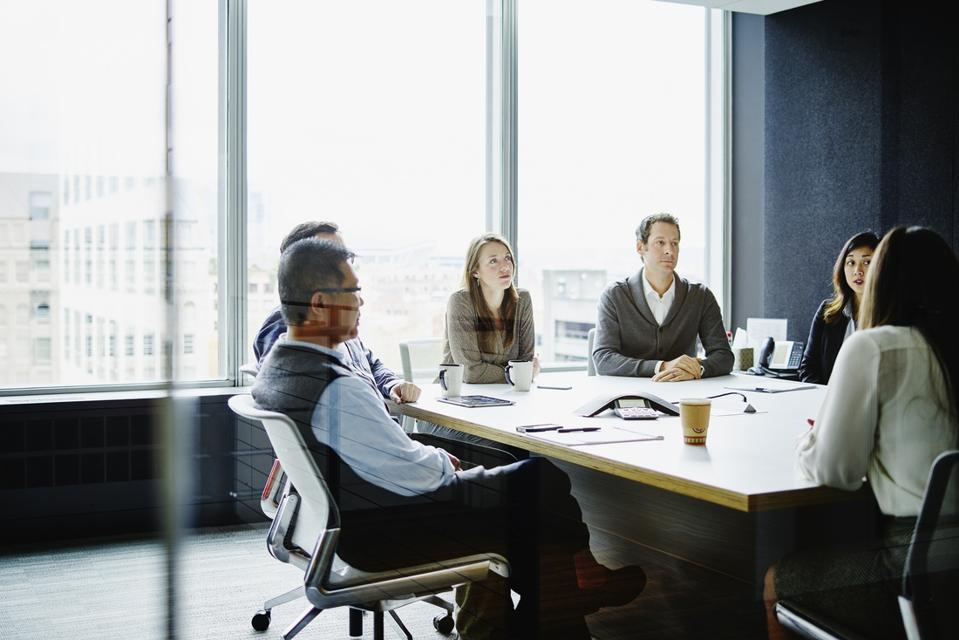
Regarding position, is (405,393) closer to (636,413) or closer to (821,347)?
(636,413)

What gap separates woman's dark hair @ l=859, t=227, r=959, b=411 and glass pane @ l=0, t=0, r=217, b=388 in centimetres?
126

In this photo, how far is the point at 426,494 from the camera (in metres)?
1.90

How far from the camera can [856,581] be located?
1.43 meters

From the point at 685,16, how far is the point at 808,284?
1.70 meters

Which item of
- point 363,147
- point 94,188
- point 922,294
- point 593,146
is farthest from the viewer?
point 593,146

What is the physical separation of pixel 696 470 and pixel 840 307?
1.31 ft

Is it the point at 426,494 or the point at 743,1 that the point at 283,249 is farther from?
the point at 743,1

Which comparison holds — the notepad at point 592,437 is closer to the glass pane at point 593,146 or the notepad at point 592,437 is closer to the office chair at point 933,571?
the office chair at point 933,571

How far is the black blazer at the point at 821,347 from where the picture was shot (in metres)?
1.47

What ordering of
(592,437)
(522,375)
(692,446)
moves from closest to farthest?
(692,446), (592,437), (522,375)

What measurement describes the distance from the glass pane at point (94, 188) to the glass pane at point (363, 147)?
0.13 metres

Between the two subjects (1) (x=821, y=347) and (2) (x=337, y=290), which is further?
(2) (x=337, y=290)

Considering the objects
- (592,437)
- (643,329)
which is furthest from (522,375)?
(592,437)

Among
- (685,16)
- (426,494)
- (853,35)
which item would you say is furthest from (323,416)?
(685,16)
